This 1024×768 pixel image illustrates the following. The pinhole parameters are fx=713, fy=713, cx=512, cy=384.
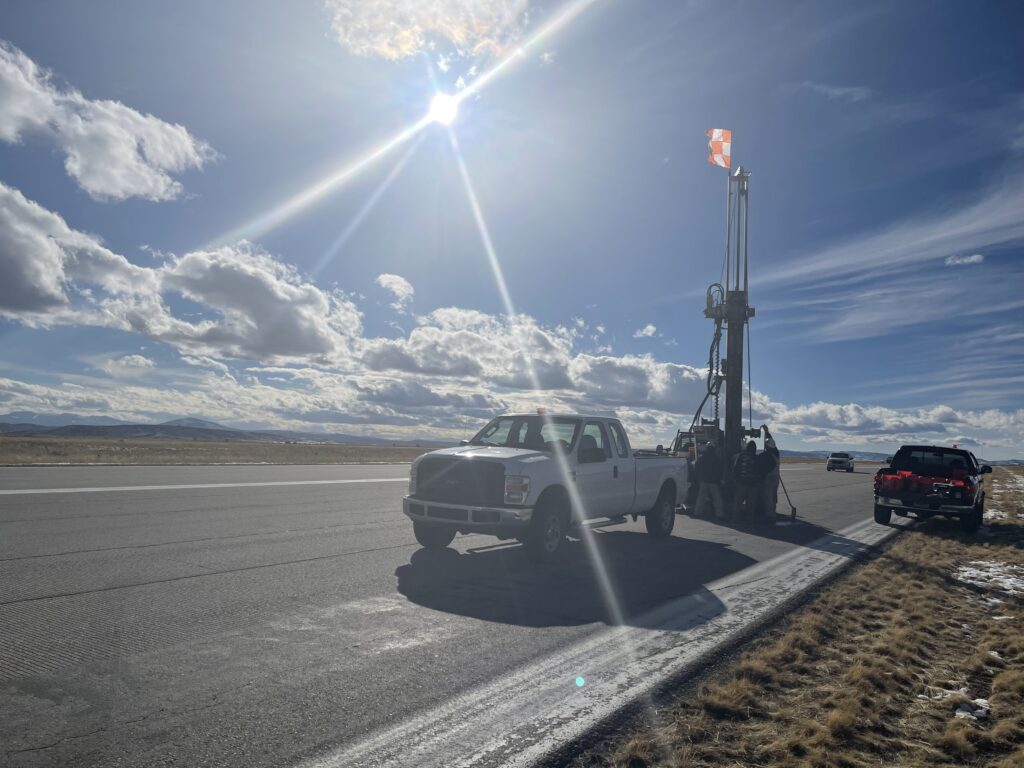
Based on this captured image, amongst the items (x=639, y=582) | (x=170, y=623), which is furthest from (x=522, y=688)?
(x=639, y=582)

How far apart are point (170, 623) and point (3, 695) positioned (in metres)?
1.62

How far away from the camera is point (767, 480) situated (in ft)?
50.3

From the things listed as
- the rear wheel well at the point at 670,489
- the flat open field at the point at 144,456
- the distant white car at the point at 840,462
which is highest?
the distant white car at the point at 840,462

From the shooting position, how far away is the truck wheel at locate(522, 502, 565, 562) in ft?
29.4

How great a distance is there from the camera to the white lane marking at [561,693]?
143 inches

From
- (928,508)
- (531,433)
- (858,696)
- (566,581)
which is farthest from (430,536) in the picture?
(928,508)

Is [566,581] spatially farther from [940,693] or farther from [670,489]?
[670,489]

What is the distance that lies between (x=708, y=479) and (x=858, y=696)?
1134 centimetres

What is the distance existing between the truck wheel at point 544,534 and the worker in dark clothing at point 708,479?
23.7 ft

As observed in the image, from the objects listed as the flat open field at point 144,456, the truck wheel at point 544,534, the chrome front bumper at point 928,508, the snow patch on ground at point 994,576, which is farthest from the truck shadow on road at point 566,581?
the flat open field at point 144,456

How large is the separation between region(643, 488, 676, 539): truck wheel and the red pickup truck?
6191 mm

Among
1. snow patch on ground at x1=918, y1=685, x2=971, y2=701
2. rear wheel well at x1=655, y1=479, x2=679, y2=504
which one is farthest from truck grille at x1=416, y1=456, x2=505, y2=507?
snow patch on ground at x1=918, y1=685, x2=971, y2=701

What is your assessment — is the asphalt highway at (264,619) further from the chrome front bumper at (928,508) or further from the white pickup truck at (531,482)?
the chrome front bumper at (928,508)

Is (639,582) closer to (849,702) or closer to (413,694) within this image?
(849,702)
